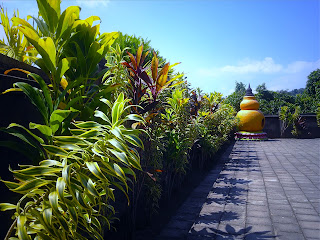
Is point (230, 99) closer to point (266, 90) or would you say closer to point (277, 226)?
point (277, 226)

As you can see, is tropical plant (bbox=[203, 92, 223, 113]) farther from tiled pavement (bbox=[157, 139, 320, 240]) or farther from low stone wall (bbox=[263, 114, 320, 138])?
low stone wall (bbox=[263, 114, 320, 138])

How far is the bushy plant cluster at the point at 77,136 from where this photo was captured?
4.16 ft

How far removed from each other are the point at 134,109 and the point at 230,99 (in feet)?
49.2

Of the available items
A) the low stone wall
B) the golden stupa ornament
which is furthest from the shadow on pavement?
the low stone wall

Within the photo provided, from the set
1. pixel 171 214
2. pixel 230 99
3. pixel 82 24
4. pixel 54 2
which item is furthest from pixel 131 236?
pixel 230 99

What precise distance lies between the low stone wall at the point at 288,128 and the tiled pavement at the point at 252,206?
8.44m

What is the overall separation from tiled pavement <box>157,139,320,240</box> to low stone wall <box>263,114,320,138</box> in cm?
844

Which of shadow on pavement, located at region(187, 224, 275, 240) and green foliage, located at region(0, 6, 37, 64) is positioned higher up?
green foliage, located at region(0, 6, 37, 64)

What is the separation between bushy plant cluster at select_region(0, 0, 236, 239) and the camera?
127cm

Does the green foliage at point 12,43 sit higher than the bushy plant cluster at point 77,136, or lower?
higher

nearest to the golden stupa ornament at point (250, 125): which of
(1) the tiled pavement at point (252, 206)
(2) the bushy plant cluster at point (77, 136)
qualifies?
(1) the tiled pavement at point (252, 206)

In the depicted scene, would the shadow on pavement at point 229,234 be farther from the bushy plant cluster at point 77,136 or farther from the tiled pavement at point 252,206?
the bushy plant cluster at point 77,136

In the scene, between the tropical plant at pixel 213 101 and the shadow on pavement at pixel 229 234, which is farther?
the tropical plant at pixel 213 101

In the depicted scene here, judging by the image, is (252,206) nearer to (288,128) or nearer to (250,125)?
(250,125)
